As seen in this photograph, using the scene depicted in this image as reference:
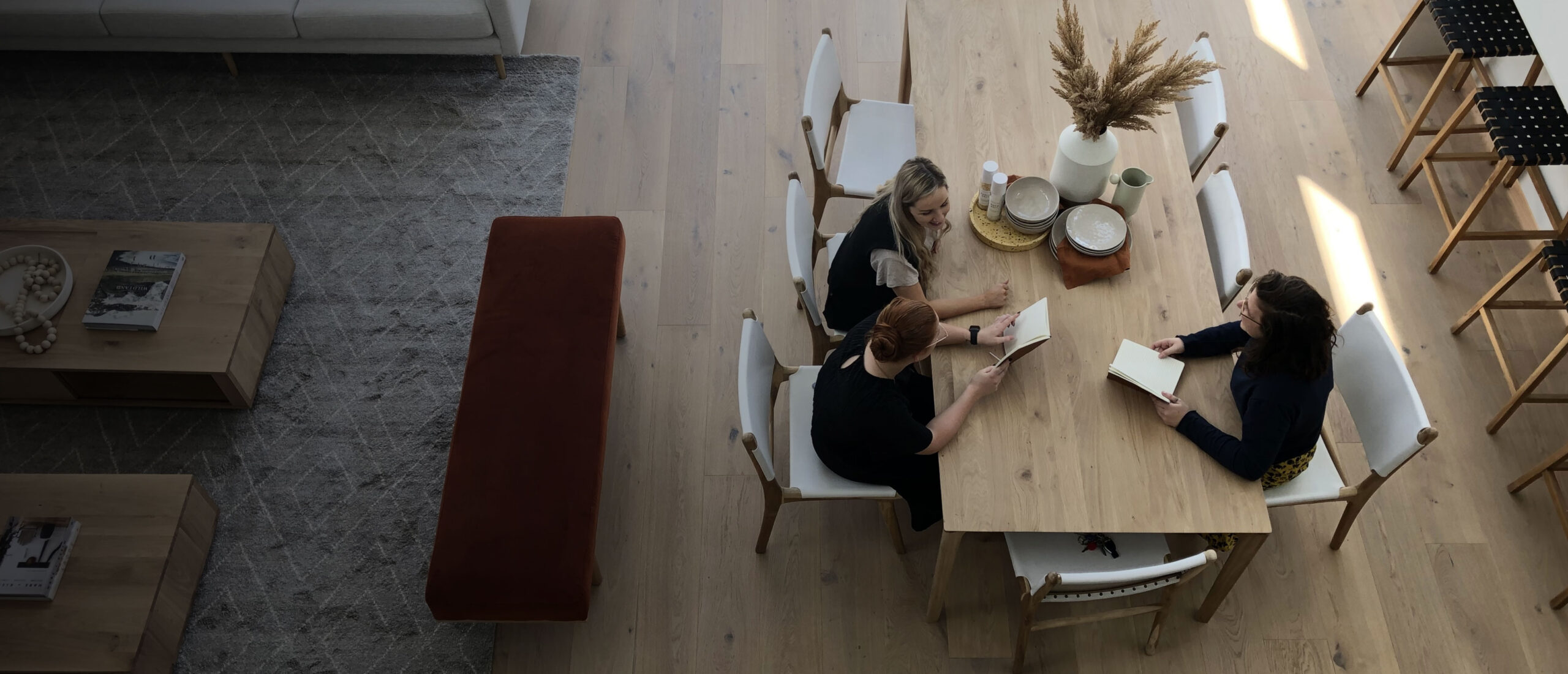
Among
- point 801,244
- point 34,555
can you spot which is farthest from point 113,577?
point 801,244

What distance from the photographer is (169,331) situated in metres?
3.43

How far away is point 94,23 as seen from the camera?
4.32 metres

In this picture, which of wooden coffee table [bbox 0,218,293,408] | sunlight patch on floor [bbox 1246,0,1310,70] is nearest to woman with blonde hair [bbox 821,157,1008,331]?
wooden coffee table [bbox 0,218,293,408]

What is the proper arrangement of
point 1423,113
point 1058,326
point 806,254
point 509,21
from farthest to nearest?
point 509,21, point 1423,113, point 806,254, point 1058,326

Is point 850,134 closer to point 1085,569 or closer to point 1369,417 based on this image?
point 1085,569

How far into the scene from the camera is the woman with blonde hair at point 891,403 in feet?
7.97

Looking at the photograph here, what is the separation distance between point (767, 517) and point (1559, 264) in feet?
9.17

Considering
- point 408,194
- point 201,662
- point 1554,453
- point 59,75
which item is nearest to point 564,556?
point 201,662

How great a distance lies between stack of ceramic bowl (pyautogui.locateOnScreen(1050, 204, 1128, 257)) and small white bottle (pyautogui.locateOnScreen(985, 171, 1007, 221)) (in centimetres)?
17

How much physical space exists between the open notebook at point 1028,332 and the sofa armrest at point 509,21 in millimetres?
2855

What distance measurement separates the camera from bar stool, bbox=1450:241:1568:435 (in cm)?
327

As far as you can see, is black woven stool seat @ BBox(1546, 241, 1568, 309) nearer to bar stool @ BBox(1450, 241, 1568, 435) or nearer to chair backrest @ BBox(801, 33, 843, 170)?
bar stool @ BBox(1450, 241, 1568, 435)

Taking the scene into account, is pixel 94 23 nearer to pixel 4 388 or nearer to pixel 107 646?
pixel 4 388

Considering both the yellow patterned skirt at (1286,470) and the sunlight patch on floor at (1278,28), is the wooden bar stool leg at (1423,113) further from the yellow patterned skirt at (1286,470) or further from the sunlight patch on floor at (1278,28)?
the yellow patterned skirt at (1286,470)
